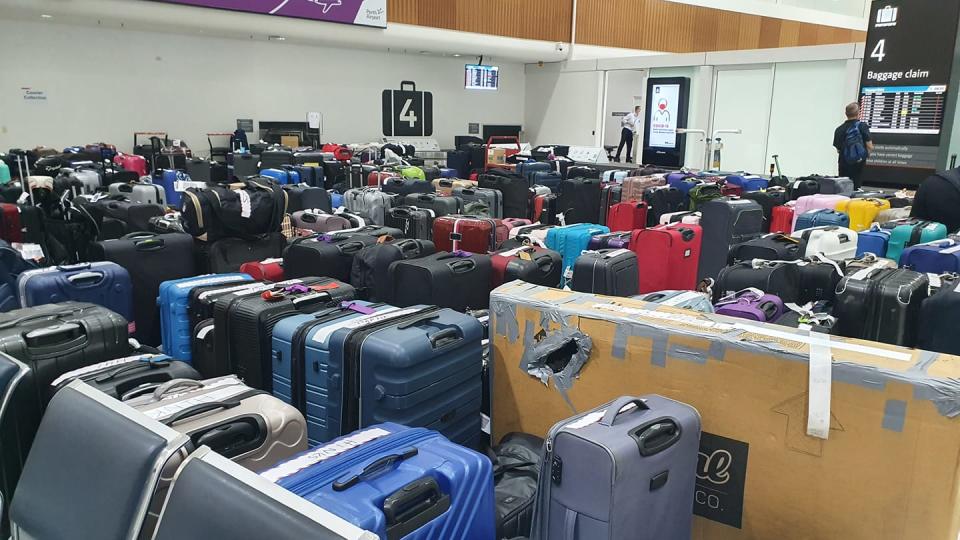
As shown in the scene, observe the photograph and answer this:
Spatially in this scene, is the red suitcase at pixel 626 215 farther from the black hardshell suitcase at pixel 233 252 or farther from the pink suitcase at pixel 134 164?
the pink suitcase at pixel 134 164

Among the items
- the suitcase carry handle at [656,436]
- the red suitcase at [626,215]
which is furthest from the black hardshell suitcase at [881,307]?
the red suitcase at [626,215]

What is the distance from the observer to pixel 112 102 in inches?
524

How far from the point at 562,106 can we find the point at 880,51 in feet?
31.5

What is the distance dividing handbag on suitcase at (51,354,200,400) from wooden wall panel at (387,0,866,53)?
44.7 feet

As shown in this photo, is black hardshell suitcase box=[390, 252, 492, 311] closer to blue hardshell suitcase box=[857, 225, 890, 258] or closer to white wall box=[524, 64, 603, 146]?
blue hardshell suitcase box=[857, 225, 890, 258]

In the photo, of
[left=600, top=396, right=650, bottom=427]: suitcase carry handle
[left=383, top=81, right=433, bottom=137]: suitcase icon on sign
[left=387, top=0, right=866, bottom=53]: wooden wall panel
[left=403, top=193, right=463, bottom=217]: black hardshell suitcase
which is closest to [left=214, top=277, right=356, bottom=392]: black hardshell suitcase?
[left=600, top=396, right=650, bottom=427]: suitcase carry handle

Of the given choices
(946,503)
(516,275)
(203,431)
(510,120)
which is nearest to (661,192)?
(516,275)

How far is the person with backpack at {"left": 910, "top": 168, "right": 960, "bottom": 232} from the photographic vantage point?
5.40 meters

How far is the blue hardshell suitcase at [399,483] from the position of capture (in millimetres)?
1516

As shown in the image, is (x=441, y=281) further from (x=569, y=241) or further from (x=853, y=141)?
(x=853, y=141)

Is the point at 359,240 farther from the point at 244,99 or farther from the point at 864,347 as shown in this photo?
the point at 244,99

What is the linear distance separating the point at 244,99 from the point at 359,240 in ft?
39.6

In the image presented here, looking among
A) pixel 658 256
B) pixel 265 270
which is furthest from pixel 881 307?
pixel 265 270

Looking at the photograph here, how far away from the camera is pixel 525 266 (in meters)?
3.93
